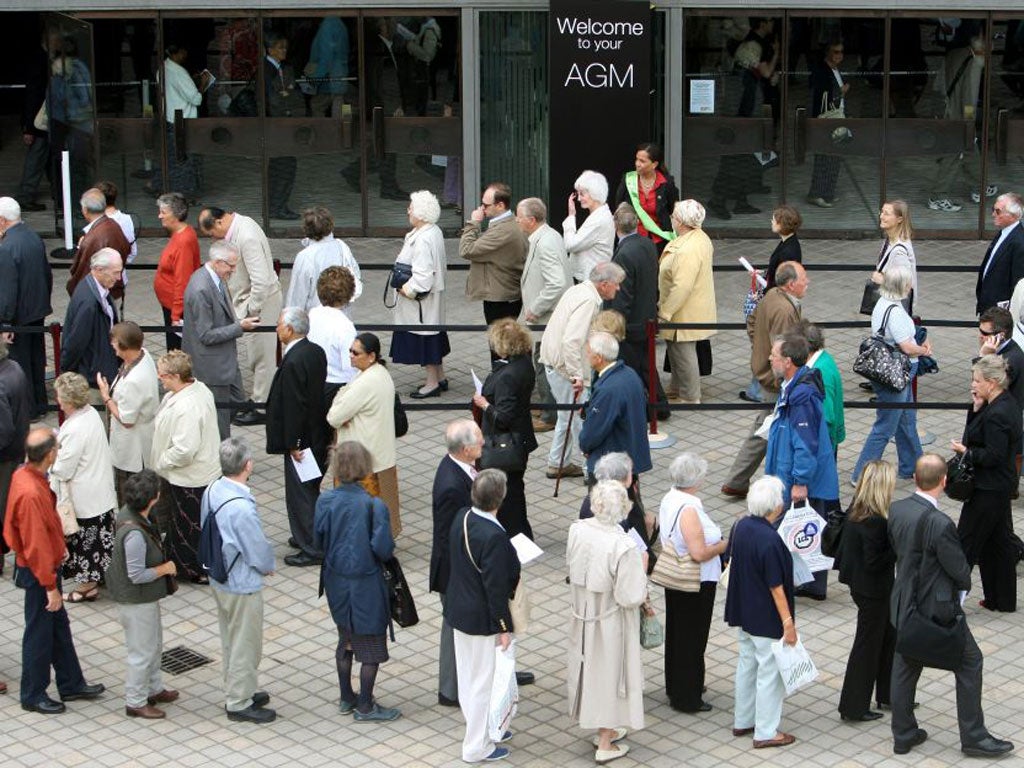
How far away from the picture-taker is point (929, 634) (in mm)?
10461

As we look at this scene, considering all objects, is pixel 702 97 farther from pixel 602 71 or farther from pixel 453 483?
pixel 453 483

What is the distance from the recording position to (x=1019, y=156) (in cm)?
2025

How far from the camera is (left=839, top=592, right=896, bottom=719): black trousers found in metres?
10.9

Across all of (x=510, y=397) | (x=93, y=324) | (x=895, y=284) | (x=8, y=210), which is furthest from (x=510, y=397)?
(x=8, y=210)

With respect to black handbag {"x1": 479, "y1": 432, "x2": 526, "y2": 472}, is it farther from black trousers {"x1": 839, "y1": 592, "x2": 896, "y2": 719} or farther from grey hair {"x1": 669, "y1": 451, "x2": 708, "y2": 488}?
black trousers {"x1": 839, "y1": 592, "x2": 896, "y2": 719}

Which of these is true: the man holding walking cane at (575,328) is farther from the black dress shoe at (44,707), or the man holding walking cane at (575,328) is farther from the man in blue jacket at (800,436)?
the black dress shoe at (44,707)

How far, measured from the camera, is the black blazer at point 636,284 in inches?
586

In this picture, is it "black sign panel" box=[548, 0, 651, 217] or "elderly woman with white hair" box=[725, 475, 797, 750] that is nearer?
"elderly woman with white hair" box=[725, 475, 797, 750]

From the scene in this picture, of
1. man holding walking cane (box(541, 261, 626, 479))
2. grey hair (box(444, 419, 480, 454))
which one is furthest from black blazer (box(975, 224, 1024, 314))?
grey hair (box(444, 419, 480, 454))

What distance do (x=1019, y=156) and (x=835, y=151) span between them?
6.07 feet

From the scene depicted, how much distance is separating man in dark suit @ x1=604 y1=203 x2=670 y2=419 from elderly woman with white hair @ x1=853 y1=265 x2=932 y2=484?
1.83 metres

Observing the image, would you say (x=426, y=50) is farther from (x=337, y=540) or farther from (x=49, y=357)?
(x=337, y=540)

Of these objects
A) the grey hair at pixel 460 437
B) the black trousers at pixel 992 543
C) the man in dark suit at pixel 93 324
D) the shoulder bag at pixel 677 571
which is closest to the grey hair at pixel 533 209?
the man in dark suit at pixel 93 324

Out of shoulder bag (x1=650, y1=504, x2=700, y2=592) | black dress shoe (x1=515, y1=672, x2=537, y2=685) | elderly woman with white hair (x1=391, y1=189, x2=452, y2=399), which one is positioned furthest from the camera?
elderly woman with white hair (x1=391, y1=189, x2=452, y2=399)
